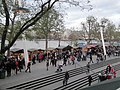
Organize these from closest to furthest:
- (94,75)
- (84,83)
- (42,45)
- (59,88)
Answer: (59,88), (84,83), (94,75), (42,45)

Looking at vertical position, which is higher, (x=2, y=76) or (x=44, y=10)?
(x=44, y=10)

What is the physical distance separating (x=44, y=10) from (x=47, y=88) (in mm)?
6489

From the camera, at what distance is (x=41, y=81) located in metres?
19.6

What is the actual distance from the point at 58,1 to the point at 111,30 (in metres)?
61.2

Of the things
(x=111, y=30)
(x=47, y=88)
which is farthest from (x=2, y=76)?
(x=111, y=30)

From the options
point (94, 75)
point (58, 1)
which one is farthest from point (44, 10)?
point (94, 75)

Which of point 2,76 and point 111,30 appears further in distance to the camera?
A: point 111,30

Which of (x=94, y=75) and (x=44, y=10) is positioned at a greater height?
(x=44, y=10)

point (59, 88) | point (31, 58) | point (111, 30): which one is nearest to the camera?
point (59, 88)

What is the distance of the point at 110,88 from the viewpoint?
11594 millimetres

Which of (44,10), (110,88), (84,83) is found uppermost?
(44,10)

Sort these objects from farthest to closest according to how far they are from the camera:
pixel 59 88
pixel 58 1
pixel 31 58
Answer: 1. pixel 31 58
2. pixel 59 88
3. pixel 58 1

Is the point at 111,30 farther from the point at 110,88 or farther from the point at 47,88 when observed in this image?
the point at 110,88

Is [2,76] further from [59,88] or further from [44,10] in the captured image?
[44,10]
